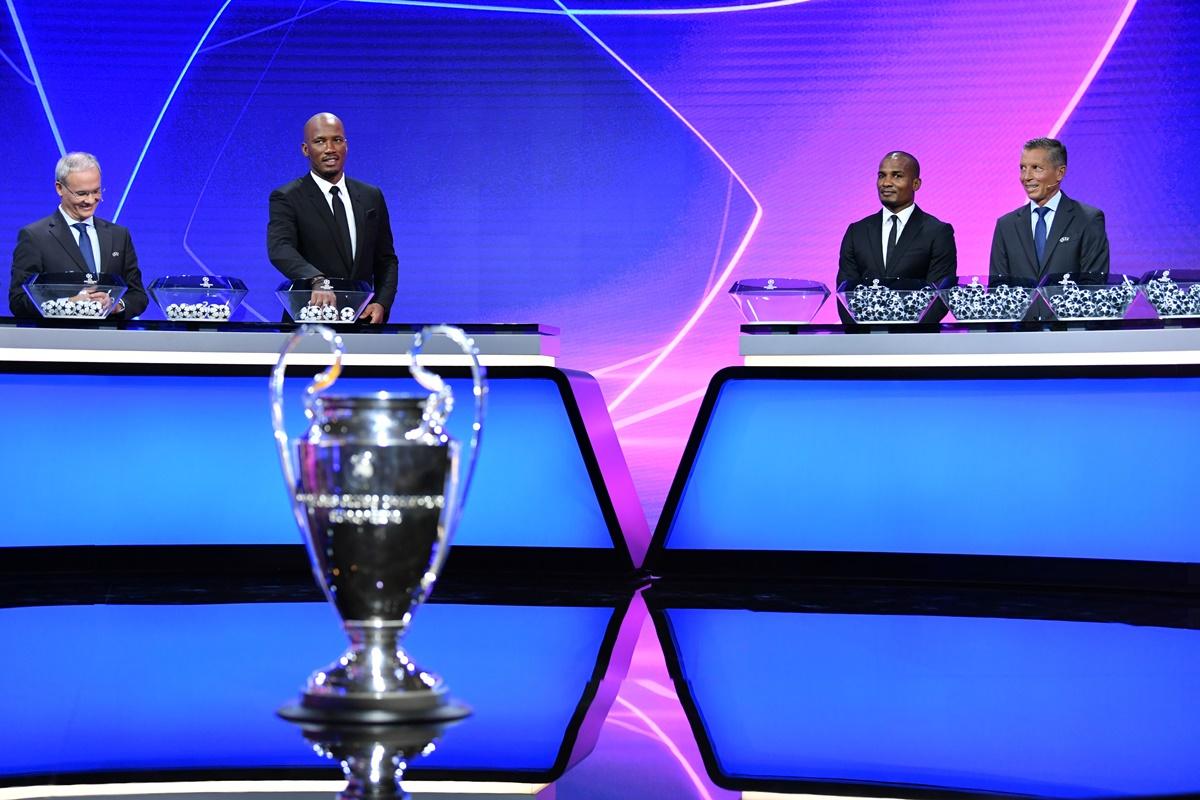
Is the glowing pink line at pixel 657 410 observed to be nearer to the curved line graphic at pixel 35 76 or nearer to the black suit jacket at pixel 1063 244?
the black suit jacket at pixel 1063 244

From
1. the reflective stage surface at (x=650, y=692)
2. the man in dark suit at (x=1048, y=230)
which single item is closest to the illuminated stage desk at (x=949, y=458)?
the reflective stage surface at (x=650, y=692)

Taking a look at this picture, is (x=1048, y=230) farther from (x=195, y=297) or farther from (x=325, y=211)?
(x=195, y=297)

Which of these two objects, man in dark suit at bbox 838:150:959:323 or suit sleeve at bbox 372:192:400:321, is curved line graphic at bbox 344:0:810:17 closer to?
man in dark suit at bbox 838:150:959:323

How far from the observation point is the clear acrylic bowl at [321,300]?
571 centimetres

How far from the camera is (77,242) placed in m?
6.30

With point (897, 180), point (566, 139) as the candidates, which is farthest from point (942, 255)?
point (566, 139)

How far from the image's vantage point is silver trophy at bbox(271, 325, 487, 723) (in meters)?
2.60

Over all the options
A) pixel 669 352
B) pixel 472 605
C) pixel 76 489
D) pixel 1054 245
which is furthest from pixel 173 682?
pixel 669 352

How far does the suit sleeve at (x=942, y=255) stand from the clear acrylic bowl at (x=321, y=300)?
233 cm

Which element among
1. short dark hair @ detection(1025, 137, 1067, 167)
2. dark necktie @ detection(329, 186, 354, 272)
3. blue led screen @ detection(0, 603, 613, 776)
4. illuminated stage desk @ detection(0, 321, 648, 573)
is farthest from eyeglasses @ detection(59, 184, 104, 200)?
short dark hair @ detection(1025, 137, 1067, 167)

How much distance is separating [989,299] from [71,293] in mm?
3091

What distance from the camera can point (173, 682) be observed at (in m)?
3.48

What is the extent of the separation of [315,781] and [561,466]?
11.5ft

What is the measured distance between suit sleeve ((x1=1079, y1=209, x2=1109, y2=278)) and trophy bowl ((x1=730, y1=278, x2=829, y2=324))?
3.55 ft
